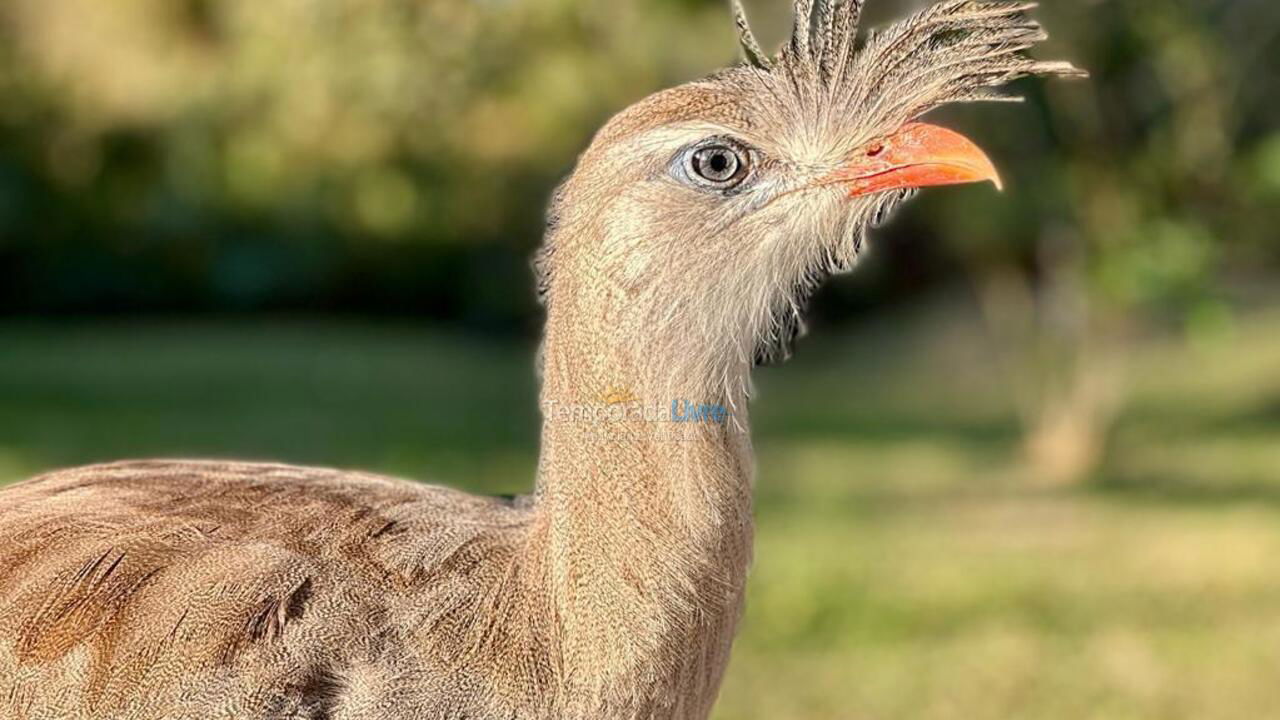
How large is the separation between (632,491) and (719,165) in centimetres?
39

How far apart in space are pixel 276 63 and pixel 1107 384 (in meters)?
4.33

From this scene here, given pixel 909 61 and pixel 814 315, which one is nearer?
pixel 909 61

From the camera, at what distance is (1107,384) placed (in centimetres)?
798

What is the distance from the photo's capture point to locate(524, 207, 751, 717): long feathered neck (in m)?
1.82

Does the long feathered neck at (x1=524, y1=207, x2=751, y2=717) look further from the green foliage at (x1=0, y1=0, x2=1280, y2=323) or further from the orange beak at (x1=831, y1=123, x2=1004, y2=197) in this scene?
the green foliage at (x1=0, y1=0, x2=1280, y2=323)

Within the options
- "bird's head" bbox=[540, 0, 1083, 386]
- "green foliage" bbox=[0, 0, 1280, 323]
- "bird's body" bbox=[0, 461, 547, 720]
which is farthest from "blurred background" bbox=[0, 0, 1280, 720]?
"bird's head" bbox=[540, 0, 1083, 386]

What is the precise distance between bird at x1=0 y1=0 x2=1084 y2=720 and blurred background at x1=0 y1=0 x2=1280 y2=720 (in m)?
2.63

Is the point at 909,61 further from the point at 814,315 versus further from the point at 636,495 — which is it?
the point at 814,315

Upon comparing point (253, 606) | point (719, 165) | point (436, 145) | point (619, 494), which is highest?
point (436, 145)

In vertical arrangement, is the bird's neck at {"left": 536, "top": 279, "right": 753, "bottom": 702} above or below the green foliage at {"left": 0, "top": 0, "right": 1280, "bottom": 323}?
below

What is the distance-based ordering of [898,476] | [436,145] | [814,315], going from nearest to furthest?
[898,476]
[436,145]
[814,315]

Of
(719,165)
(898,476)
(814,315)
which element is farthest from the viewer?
(814,315)

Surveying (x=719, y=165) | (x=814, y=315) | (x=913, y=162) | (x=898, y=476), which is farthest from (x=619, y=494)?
(x=814, y=315)

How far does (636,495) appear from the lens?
185 centimetres
